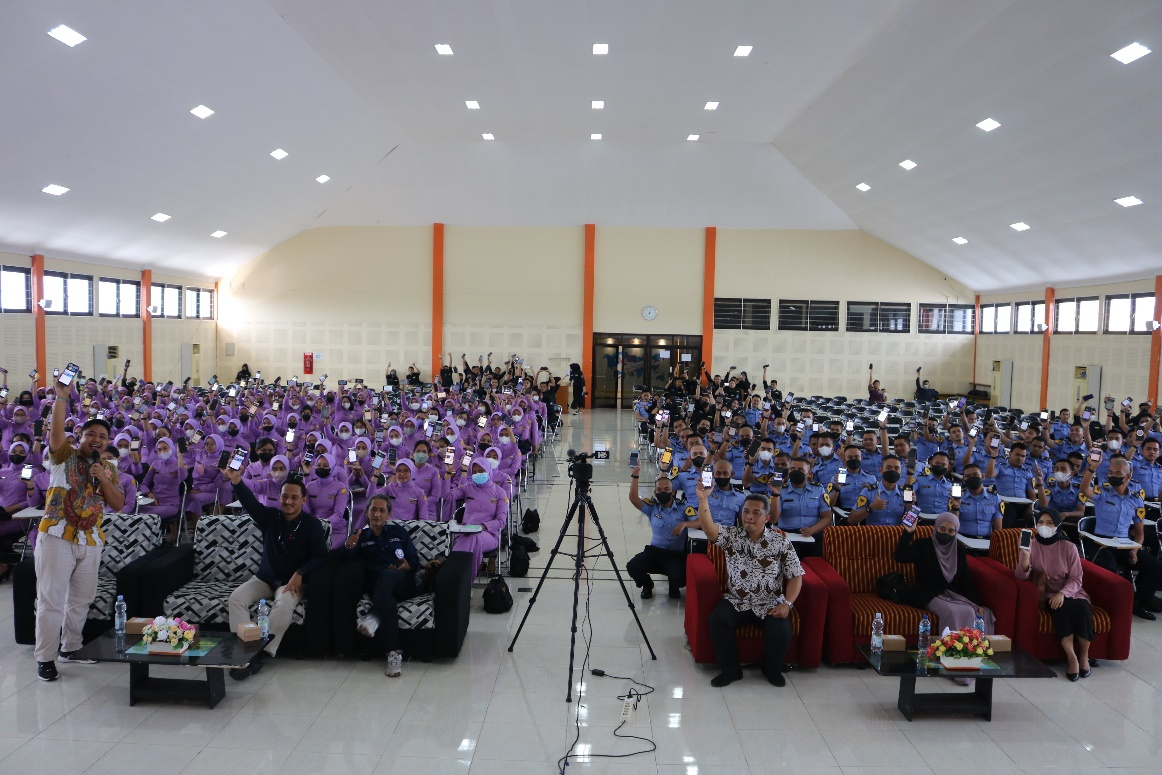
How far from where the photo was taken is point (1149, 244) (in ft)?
50.6

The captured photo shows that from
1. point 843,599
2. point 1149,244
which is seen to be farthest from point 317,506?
point 1149,244

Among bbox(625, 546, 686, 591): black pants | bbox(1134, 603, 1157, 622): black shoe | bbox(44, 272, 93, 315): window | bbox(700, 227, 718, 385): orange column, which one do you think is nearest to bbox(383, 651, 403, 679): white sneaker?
bbox(625, 546, 686, 591): black pants

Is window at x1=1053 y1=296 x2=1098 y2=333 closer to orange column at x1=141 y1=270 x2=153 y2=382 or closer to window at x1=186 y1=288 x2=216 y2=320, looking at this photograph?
window at x1=186 y1=288 x2=216 y2=320

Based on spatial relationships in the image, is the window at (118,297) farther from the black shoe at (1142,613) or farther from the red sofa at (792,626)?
the black shoe at (1142,613)

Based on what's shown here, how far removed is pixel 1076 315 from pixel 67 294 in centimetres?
2563

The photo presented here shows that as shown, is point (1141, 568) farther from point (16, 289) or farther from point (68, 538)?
point (16, 289)

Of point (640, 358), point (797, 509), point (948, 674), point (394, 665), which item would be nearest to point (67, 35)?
point (394, 665)

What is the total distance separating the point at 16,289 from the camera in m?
17.1

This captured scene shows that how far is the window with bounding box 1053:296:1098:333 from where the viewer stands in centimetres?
1944

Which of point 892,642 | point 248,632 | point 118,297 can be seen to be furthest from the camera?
point 118,297

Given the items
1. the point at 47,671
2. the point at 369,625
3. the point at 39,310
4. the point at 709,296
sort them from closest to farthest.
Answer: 1. the point at 47,671
2. the point at 369,625
3. the point at 39,310
4. the point at 709,296

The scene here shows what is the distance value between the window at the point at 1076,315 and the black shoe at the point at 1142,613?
49.6 ft

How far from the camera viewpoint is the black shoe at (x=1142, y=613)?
6.75 metres

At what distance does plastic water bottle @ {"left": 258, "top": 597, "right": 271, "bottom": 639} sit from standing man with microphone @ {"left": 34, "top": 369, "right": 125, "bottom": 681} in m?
1.13
